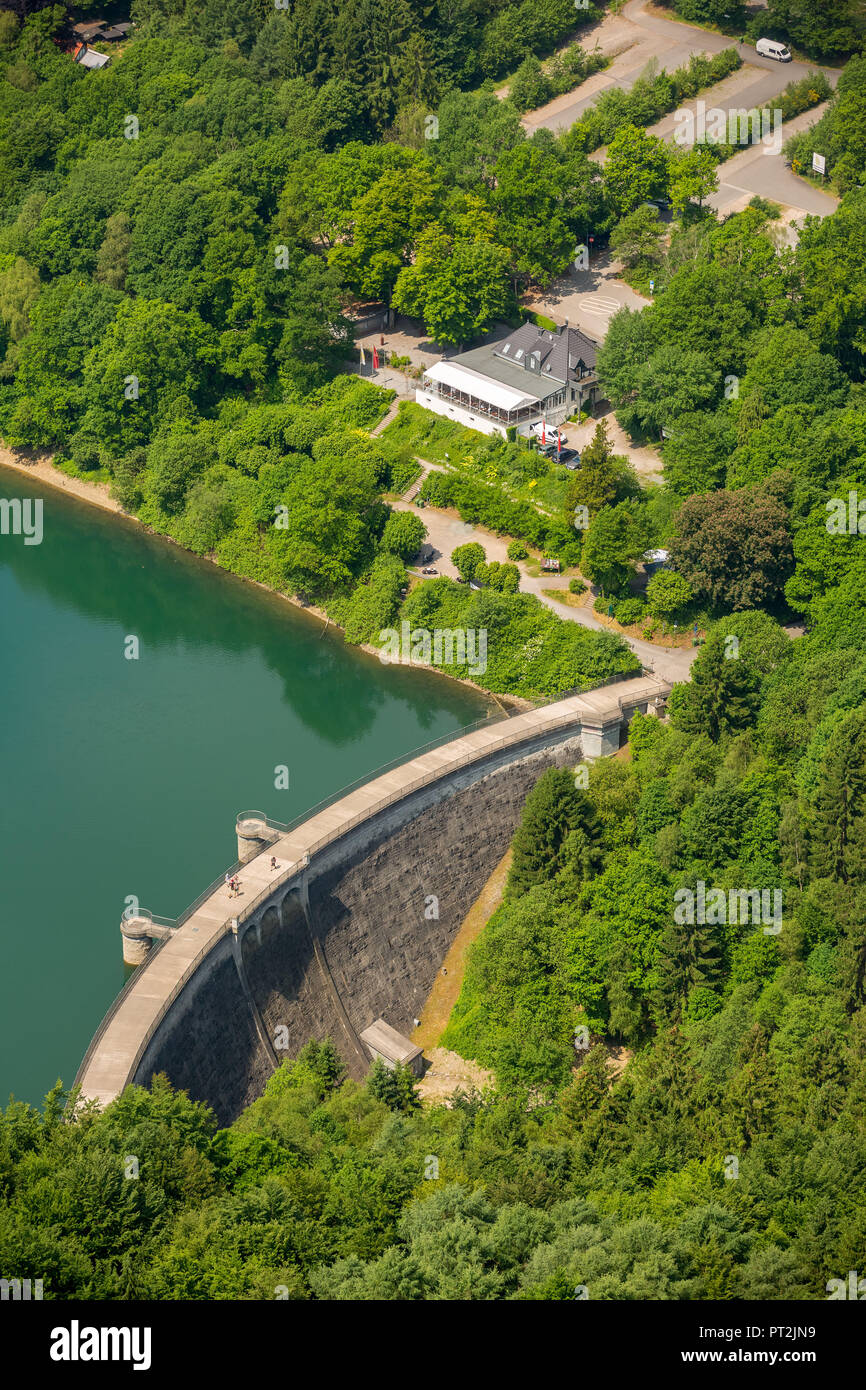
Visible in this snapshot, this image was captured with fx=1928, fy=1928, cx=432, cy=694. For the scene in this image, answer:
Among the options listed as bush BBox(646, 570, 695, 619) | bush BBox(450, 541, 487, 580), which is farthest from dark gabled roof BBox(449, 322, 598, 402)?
bush BBox(646, 570, 695, 619)

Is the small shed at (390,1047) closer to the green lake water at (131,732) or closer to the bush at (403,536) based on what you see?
the green lake water at (131,732)

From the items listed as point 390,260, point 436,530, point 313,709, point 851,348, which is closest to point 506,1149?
point 313,709

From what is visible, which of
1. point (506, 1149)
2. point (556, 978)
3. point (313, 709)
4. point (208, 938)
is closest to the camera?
point (506, 1149)

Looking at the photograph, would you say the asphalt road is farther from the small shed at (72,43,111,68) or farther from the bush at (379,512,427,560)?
the small shed at (72,43,111,68)

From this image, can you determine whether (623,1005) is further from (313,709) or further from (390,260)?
(390,260)

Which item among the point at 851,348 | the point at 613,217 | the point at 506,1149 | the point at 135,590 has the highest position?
the point at 613,217

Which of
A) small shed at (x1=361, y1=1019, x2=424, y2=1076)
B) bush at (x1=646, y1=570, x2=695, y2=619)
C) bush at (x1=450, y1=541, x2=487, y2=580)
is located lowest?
small shed at (x1=361, y1=1019, x2=424, y2=1076)
